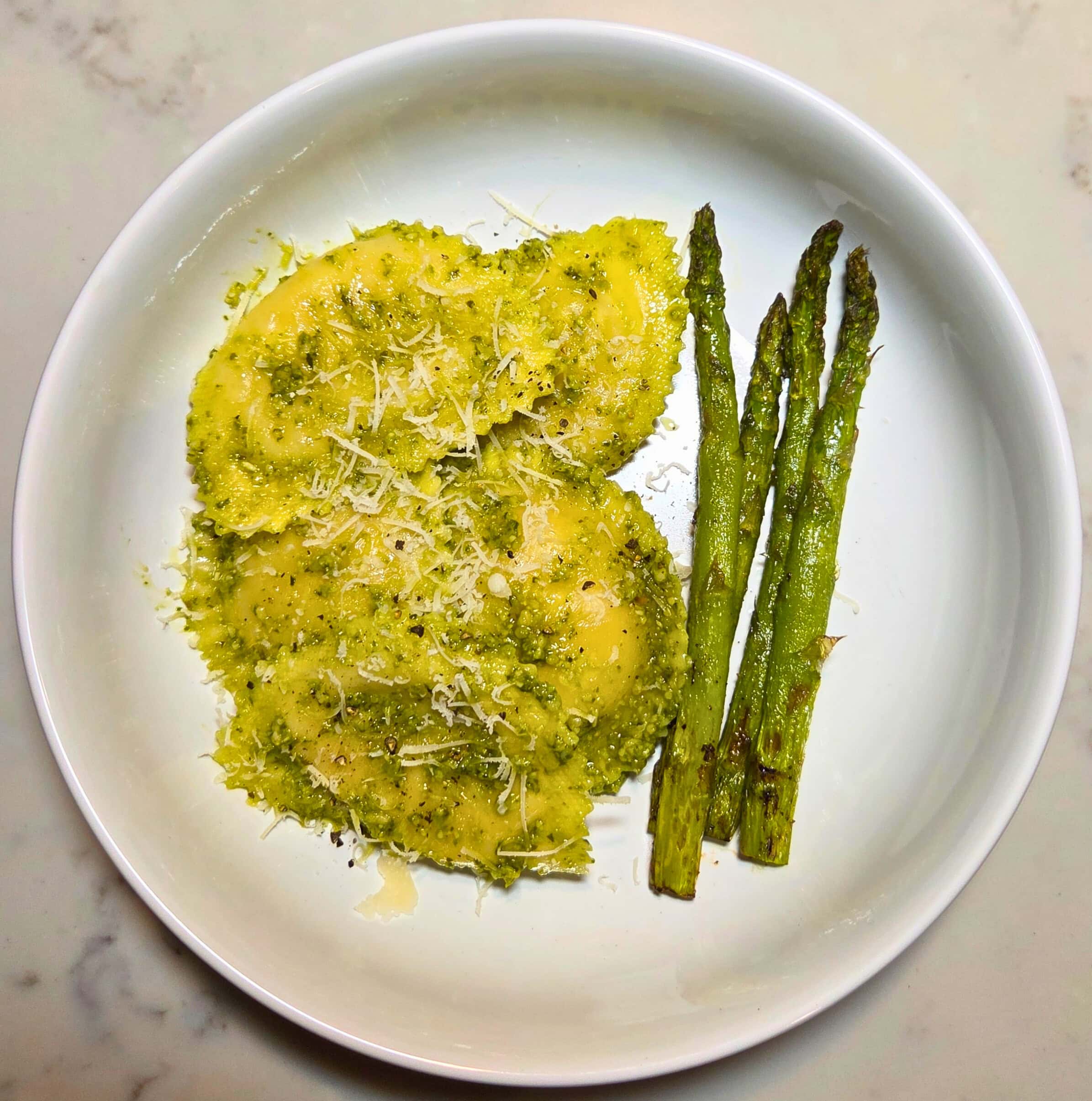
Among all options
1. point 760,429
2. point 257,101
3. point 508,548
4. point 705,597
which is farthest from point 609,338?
point 257,101

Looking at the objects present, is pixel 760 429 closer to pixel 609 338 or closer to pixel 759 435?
pixel 759 435

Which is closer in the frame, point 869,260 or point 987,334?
point 987,334

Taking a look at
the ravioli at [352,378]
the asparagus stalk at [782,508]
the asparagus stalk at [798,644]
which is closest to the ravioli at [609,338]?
the ravioli at [352,378]

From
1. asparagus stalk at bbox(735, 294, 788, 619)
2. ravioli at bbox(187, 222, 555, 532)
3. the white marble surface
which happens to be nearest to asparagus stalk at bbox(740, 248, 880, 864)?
asparagus stalk at bbox(735, 294, 788, 619)

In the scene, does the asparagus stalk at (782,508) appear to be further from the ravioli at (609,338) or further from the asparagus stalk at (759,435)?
the ravioli at (609,338)

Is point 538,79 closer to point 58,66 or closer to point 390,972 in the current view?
point 58,66

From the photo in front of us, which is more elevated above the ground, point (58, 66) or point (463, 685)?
point (58, 66)

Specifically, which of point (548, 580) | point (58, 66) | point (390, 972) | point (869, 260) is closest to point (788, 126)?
point (869, 260)
